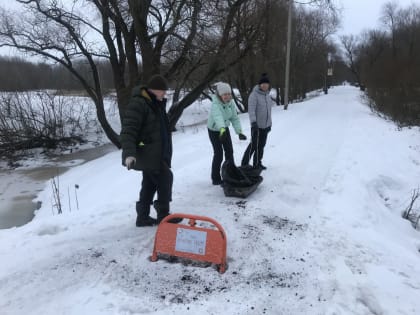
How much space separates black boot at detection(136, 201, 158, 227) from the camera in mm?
4438

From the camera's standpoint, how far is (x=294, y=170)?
7074 mm

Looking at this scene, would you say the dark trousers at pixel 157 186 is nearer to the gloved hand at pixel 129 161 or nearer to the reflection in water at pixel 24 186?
the gloved hand at pixel 129 161

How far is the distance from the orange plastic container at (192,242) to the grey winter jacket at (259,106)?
3.37 metres

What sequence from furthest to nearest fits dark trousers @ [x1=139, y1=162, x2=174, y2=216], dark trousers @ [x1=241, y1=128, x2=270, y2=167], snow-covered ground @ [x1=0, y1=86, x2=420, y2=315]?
1. dark trousers @ [x1=241, y1=128, x2=270, y2=167]
2. dark trousers @ [x1=139, y1=162, x2=174, y2=216]
3. snow-covered ground @ [x1=0, y1=86, x2=420, y2=315]

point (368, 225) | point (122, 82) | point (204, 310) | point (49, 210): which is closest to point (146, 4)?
point (122, 82)

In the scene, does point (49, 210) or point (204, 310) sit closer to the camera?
point (204, 310)

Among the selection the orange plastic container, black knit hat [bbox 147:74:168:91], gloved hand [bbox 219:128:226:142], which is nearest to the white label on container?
the orange plastic container

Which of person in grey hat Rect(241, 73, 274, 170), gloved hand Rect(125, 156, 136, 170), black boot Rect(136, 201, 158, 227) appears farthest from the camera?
person in grey hat Rect(241, 73, 274, 170)

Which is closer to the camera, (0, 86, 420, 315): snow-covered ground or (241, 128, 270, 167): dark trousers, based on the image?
(0, 86, 420, 315): snow-covered ground

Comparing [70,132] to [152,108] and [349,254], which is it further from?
[349,254]

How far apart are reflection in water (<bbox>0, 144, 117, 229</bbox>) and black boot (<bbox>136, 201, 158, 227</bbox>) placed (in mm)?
4457

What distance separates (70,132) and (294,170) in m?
15.3

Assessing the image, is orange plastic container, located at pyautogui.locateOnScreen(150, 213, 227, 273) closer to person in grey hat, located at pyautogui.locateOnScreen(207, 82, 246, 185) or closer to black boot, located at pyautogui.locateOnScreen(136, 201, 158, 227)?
black boot, located at pyautogui.locateOnScreen(136, 201, 158, 227)

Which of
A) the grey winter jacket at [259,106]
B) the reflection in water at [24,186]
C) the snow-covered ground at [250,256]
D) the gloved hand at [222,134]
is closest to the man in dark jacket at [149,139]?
the snow-covered ground at [250,256]
